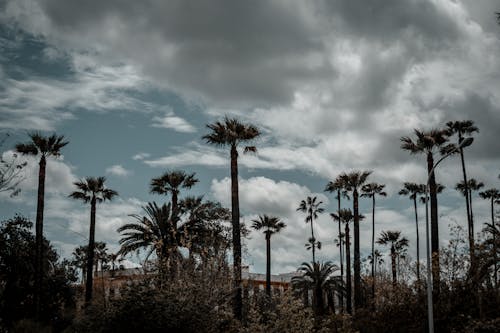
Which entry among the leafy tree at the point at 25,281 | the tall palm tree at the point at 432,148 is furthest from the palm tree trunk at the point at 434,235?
the leafy tree at the point at 25,281

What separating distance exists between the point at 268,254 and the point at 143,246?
82.9 feet

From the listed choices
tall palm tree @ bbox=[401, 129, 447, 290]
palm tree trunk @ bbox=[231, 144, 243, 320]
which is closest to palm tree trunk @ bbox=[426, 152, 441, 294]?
tall palm tree @ bbox=[401, 129, 447, 290]

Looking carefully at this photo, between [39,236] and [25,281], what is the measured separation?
4.00 m

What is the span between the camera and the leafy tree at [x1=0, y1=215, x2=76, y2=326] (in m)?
33.7

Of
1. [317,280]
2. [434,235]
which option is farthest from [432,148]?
[317,280]

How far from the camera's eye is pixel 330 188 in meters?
60.5

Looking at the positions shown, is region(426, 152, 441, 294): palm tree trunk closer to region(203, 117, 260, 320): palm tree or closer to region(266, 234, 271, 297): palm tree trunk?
region(203, 117, 260, 320): palm tree

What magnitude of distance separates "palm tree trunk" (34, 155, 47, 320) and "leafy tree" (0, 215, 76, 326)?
92 cm

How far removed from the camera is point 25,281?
116 feet

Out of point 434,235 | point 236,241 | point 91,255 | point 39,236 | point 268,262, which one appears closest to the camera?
point 236,241

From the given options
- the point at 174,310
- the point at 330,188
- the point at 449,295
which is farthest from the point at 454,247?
the point at 330,188

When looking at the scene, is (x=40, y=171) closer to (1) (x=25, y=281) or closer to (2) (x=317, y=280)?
(1) (x=25, y=281)

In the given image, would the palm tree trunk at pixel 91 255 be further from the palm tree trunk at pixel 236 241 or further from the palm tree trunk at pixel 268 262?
the palm tree trunk at pixel 268 262

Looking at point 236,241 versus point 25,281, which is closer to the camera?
point 236,241
